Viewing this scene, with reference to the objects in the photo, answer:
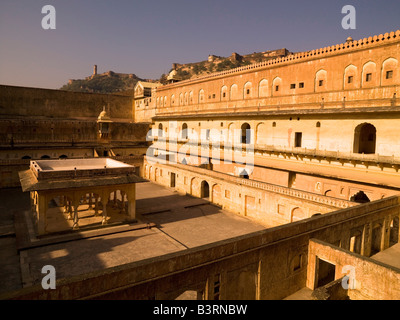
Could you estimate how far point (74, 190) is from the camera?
50.3 ft

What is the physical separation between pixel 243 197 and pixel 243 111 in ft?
29.0

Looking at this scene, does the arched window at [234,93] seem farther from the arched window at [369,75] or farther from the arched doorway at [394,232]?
the arched doorway at [394,232]

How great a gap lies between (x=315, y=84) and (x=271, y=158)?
6064 millimetres

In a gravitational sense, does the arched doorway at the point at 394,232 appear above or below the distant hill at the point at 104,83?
below

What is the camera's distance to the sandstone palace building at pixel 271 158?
28.7ft

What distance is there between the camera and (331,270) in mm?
12273

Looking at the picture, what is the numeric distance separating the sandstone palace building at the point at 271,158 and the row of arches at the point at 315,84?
74 millimetres

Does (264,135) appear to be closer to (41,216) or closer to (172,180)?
(172,180)

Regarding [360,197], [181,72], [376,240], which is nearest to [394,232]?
[376,240]

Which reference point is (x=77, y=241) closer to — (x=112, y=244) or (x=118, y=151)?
(x=112, y=244)

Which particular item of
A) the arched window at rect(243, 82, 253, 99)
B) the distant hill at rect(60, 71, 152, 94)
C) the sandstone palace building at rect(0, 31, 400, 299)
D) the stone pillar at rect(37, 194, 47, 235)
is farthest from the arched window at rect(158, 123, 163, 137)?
the distant hill at rect(60, 71, 152, 94)

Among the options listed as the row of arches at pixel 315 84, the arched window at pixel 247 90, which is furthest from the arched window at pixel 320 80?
the arched window at pixel 247 90
